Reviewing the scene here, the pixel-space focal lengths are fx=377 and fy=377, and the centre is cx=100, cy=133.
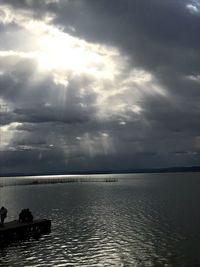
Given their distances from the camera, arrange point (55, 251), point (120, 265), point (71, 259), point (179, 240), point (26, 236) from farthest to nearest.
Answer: point (26, 236) → point (179, 240) → point (55, 251) → point (71, 259) → point (120, 265)

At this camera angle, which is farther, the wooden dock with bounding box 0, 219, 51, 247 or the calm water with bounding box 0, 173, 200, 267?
the wooden dock with bounding box 0, 219, 51, 247

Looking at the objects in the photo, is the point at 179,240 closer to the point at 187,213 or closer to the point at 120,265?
the point at 120,265

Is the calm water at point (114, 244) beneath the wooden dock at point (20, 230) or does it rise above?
beneath

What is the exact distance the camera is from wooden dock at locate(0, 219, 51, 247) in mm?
47062

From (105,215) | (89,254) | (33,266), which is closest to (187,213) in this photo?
(105,215)

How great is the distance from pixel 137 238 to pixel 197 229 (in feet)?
36.4

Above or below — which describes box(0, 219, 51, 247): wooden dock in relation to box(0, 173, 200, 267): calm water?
above

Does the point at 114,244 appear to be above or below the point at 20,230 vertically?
below

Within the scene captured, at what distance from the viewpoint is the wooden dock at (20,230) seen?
4706 centimetres

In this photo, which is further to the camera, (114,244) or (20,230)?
(20,230)

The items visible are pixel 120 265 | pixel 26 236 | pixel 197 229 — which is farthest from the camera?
pixel 197 229

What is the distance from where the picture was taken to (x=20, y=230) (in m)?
49.9

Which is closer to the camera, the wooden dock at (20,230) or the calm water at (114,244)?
the calm water at (114,244)

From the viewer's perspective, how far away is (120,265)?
35562 millimetres
